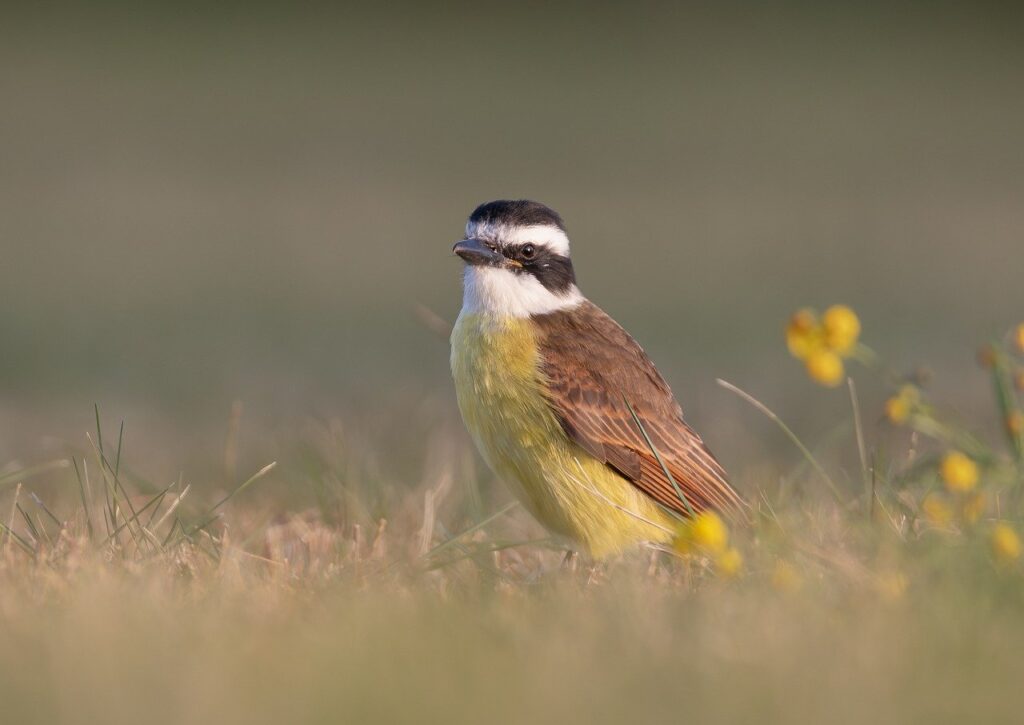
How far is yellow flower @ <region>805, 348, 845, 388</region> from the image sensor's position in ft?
16.5

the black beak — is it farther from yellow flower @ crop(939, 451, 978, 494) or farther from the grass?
yellow flower @ crop(939, 451, 978, 494)

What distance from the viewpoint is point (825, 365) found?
5.04m

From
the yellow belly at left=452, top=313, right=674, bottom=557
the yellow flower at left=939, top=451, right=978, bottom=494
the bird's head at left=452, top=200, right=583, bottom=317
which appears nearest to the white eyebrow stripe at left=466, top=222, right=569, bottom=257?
the bird's head at left=452, top=200, right=583, bottom=317

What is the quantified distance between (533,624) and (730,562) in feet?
2.63

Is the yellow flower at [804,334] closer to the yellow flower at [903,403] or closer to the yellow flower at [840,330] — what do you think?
A: the yellow flower at [840,330]

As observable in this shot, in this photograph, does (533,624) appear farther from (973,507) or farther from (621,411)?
(621,411)

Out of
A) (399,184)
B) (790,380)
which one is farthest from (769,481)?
(399,184)

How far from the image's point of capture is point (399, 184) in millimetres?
26641

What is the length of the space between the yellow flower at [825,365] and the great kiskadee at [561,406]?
1.24 m

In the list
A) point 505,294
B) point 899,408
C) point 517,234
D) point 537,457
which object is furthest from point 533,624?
point 517,234

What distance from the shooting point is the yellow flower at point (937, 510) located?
524 cm

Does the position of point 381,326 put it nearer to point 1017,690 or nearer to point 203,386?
point 203,386

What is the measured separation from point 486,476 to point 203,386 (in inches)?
166

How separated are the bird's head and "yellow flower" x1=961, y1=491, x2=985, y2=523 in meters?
2.52
